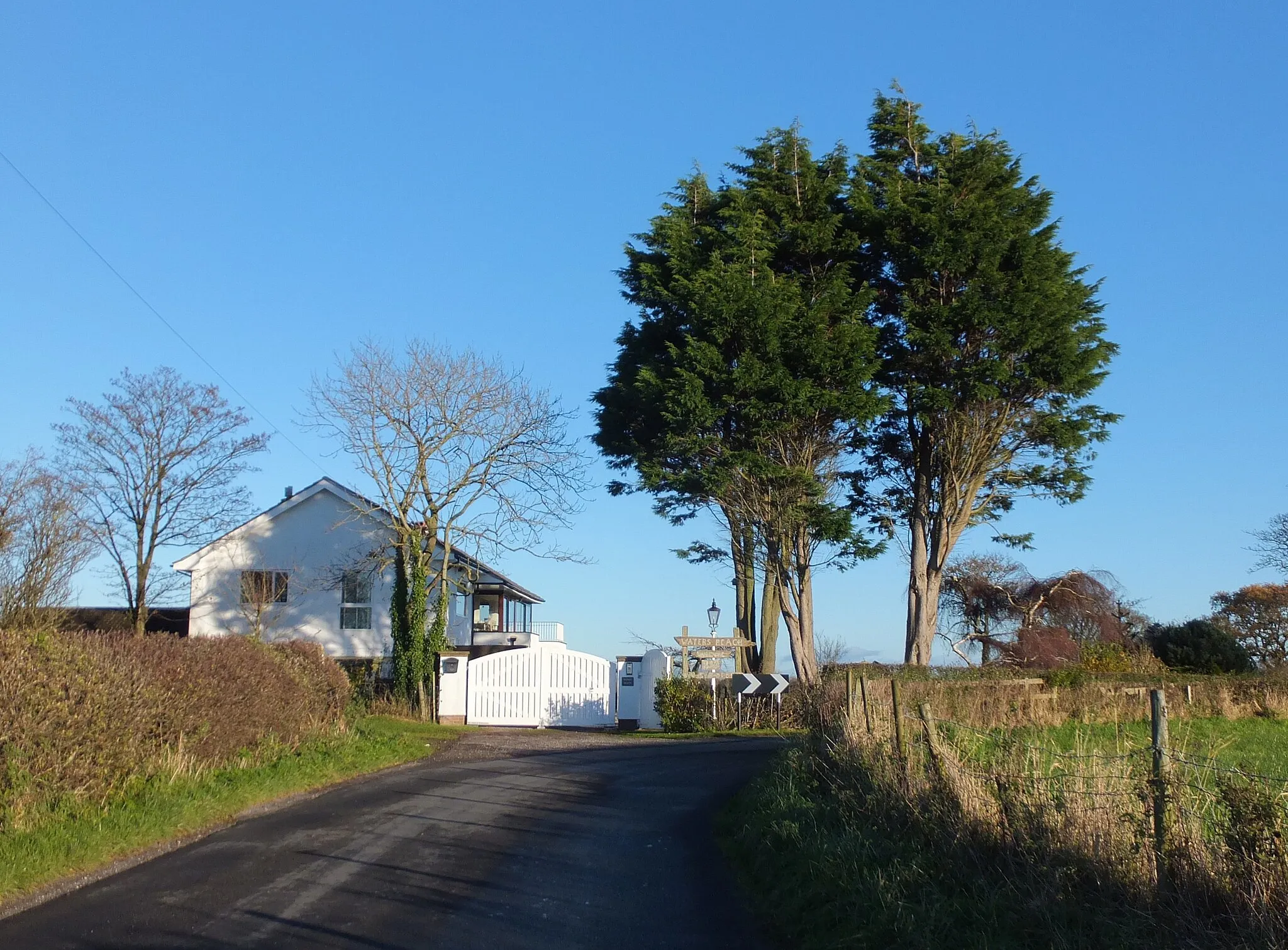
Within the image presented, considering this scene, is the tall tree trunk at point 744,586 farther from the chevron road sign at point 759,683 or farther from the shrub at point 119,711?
the shrub at point 119,711

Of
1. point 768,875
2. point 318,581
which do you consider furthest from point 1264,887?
point 318,581

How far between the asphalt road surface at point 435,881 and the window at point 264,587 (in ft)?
75.3

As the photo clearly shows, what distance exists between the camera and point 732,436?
81.9ft

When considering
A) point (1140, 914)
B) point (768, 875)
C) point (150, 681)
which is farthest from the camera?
point (150, 681)

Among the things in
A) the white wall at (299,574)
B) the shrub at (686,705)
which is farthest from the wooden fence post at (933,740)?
the white wall at (299,574)

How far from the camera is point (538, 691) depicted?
2833 centimetres

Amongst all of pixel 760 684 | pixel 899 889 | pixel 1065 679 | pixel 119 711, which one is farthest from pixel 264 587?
pixel 899 889

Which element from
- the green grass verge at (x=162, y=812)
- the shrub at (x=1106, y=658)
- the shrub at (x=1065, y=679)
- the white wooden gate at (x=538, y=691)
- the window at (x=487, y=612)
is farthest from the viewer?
the window at (x=487, y=612)

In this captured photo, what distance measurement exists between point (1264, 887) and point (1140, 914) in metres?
0.67

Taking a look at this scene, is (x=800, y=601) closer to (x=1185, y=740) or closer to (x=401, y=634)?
(x=401, y=634)

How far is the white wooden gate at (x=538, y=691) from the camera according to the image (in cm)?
2828

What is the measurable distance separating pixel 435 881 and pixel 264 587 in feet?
96.5

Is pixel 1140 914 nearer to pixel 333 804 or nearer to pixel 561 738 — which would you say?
pixel 333 804

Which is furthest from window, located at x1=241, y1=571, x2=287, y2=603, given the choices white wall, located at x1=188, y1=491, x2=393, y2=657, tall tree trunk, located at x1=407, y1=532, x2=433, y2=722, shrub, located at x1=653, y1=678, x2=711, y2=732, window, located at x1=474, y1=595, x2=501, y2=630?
Answer: shrub, located at x1=653, y1=678, x2=711, y2=732
